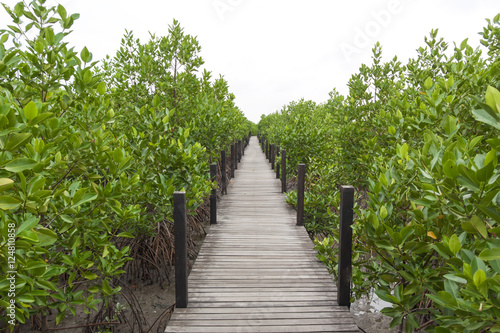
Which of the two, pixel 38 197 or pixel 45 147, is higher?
pixel 45 147

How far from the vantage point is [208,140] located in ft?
24.4

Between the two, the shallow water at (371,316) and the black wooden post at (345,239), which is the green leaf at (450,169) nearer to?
the black wooden post at (345,239)

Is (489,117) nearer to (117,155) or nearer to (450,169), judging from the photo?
(450,169)

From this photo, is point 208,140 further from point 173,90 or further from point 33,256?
point 33,256

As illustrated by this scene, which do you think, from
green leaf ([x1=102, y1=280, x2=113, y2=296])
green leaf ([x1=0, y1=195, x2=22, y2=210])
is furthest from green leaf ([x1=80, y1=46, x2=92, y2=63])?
green leaf ([x1=102, y1=280, x2=113, y2=296])

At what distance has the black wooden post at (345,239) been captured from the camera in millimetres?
3084

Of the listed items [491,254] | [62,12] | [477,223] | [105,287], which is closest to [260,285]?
[105,287]

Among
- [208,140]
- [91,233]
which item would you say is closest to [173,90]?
[208,140]

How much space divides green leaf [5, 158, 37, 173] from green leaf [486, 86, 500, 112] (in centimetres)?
209

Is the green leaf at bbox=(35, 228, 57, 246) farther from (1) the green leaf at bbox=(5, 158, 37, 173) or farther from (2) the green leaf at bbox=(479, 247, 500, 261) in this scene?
(2) the green leaf at bbox=(479, 247, 500, 261)

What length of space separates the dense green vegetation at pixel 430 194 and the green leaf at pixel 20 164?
1986 mm

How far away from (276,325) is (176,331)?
95 centimetres

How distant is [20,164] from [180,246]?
1829 millimetres

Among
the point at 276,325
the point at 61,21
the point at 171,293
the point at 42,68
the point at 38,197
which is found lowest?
the point at 171,293
